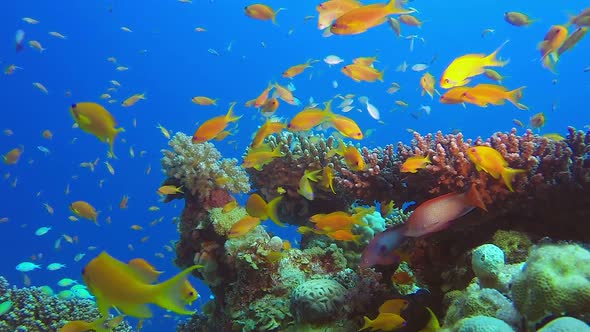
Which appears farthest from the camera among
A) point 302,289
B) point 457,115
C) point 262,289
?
point 457,115

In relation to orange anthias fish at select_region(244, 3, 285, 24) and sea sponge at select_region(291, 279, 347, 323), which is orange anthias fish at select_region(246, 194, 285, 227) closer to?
sea sponge at select_region(291, 279, 347, 323)

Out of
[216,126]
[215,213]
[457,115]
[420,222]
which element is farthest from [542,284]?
[457,115]

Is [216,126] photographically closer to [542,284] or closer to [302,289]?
→ [302,289]

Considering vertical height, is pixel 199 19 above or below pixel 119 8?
below

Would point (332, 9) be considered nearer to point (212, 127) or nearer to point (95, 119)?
point (212, 127)

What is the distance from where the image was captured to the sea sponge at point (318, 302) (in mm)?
3754

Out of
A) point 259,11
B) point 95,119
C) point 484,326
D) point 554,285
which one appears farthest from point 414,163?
point 259,11

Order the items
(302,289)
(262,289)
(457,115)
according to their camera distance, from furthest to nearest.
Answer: (457,115)
(262,289)
(302,289)

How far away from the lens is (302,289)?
3.86m

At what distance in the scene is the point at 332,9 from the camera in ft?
18.5

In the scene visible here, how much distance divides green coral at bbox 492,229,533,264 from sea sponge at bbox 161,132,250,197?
154 inches

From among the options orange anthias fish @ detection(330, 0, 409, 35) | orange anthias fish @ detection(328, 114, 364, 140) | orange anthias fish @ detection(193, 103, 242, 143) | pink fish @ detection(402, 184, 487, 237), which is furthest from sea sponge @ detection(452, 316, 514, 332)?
orange anthias fish @ detection(193, 103, 242, 143)

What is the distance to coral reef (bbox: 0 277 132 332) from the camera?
20.5 feet

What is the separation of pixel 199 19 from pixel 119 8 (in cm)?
1361
